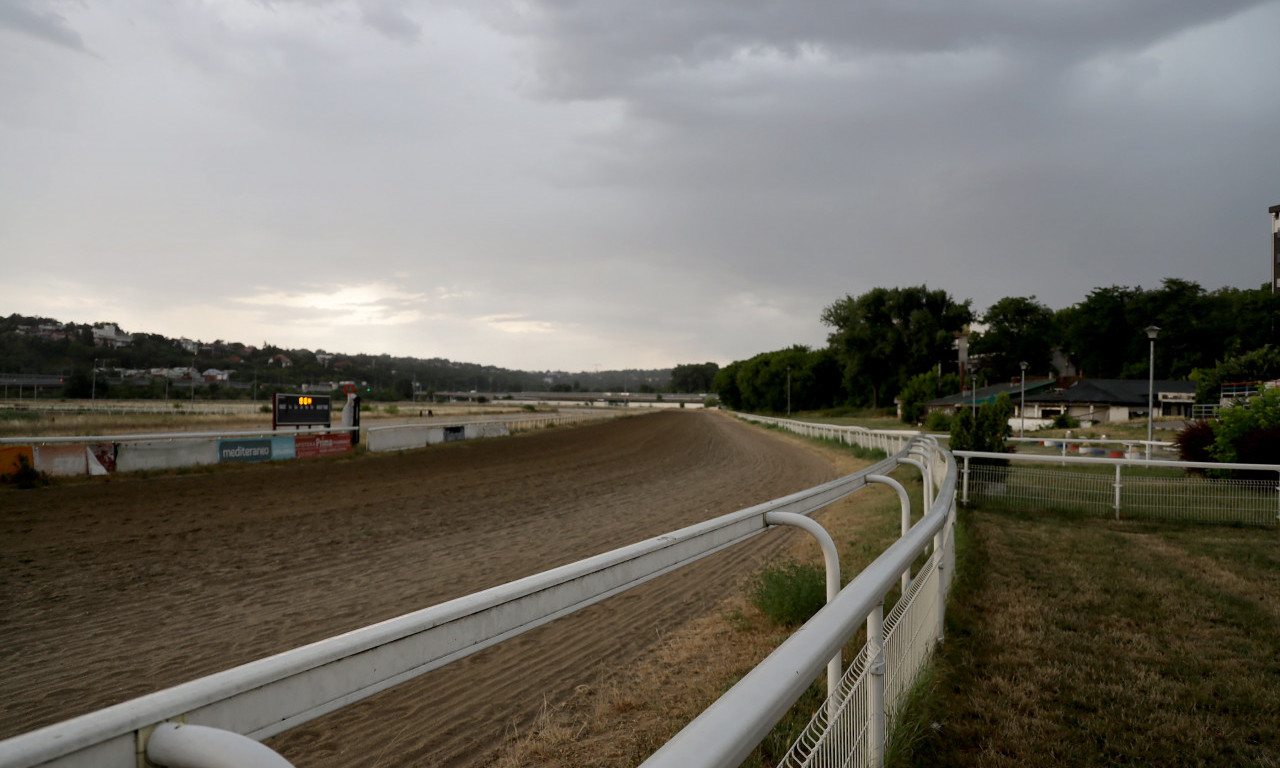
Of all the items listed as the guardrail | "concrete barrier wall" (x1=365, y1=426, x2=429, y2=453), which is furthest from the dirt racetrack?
the guardrail

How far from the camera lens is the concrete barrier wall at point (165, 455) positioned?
44.4 ft

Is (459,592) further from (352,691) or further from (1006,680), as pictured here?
(352,691)

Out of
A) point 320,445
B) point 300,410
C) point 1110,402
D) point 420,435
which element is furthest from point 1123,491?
point 1110,402

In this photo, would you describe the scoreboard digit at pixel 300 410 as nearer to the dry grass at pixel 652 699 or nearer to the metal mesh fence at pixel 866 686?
the dry grass at pixel 652 699

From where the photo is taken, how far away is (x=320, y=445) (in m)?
18.2

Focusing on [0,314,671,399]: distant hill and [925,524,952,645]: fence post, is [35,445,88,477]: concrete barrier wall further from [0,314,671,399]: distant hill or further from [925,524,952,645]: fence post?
[0,314,671,399]: distant hill

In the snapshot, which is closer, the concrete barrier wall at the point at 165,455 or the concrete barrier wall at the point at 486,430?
the concrete barrier wall at the point at 165,455

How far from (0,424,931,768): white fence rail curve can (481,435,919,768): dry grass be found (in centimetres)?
167

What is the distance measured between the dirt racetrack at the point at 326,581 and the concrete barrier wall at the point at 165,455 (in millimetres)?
816

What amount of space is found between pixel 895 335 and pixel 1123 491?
210 feet

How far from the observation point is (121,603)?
576 cm

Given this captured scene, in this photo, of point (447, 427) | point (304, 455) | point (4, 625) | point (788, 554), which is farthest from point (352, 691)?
point (447, 427)

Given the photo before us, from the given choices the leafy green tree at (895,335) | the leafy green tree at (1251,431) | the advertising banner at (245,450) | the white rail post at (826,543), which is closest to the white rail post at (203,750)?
the white rail post at (826,543)

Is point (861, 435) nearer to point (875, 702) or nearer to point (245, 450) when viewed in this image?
point (245, 450)
